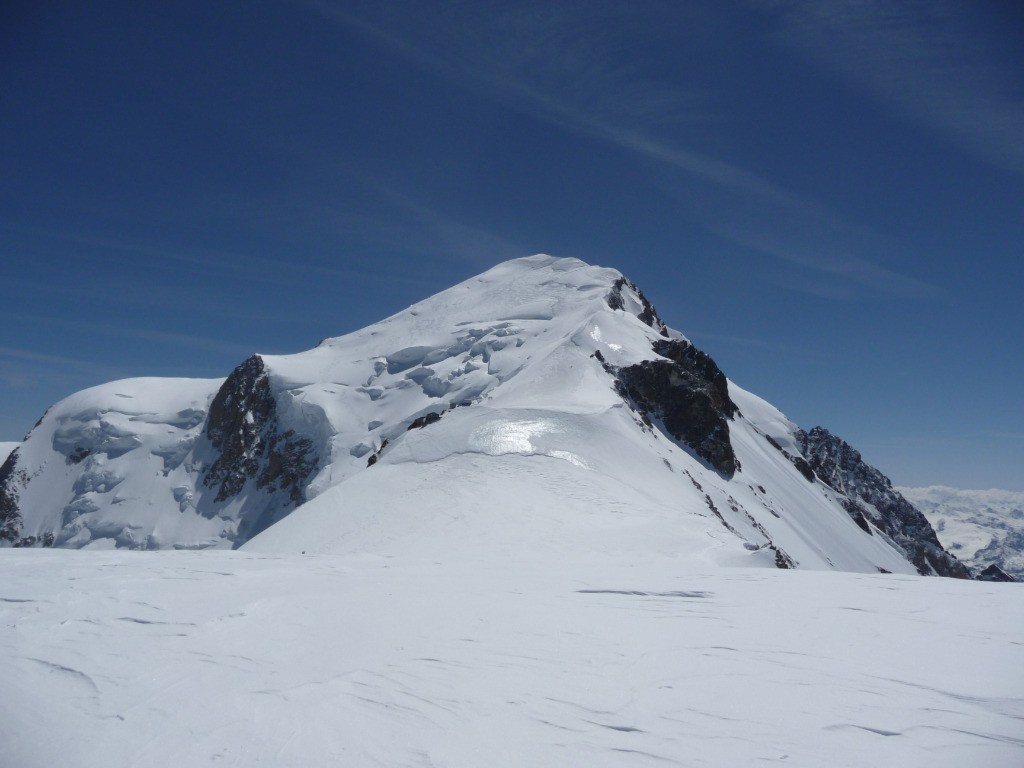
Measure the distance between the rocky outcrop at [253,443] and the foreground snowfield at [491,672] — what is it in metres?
46.8

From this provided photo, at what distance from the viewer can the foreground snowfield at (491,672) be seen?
4.41 meters

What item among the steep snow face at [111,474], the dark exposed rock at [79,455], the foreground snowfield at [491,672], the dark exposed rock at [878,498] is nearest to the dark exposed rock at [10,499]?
the steep snow face at [111,474]

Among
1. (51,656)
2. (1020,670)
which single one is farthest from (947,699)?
(51,656)

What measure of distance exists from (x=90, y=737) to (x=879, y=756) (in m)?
5.37

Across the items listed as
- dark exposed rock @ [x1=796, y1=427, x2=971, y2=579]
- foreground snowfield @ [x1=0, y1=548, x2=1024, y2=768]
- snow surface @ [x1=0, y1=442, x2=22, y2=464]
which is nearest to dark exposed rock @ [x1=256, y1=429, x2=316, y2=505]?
snow surface @ [x1=0, y1=442, x2=22, y2=464]

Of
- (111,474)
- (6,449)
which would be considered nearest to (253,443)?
(111,474)

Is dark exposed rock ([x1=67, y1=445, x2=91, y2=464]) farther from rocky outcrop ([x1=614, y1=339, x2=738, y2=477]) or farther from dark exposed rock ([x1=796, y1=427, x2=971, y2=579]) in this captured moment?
dark exposed rock ([x1=796, y1=427, x2=971, y2=579])

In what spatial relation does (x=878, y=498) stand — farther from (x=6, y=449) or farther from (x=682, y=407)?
(x=6, y=449)

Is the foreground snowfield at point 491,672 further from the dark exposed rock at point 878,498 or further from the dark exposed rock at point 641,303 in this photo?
the dark exposed rock at point 878,498

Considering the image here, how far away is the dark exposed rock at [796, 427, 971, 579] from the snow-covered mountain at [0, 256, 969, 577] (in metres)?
0.64

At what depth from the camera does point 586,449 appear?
1006 inches

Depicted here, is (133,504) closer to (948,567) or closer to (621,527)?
(621,527)

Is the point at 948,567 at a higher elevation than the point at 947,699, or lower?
higher

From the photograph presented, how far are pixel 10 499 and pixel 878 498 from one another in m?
98.1
